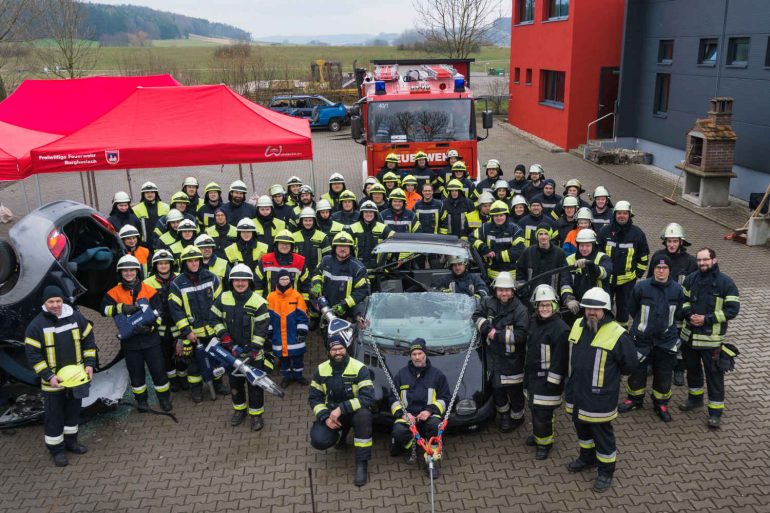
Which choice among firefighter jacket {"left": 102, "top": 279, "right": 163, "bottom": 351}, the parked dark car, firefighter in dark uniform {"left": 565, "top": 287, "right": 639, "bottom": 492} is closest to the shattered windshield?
the parked dark car

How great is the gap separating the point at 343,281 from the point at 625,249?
11.9 feet

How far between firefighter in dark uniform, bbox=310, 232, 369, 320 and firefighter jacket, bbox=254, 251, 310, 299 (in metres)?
0.28

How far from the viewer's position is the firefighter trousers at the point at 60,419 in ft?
20.6

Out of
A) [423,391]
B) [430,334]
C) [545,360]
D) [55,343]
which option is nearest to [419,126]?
[430,334]

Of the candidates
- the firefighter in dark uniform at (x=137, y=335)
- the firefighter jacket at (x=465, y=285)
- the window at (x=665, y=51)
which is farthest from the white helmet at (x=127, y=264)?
the window at (x=665, y=51)

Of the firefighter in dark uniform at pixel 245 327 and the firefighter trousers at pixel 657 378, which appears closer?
the firefighter trousers at pixel 657 378

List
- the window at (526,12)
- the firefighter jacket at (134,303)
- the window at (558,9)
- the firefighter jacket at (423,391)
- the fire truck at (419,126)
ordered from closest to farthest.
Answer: the firefighter jacket at (423,391) → the firefighter jacket at (134,303) → the fire truck at (419,126) → the window at (558,9) → the window at (526,12)

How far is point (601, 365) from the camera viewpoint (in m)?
5.50

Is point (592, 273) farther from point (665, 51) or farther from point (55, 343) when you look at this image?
point (665, 51)

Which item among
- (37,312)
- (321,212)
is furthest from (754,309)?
(37,312)

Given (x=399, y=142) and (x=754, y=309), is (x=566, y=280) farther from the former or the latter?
(x=399, y=142)

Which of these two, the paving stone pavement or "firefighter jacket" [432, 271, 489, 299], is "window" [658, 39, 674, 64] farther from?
"firefighter jacket" [432, 271, 489, 299]

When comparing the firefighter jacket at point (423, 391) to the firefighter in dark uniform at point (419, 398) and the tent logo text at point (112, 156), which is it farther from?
the tent logo text at point (112, 156)

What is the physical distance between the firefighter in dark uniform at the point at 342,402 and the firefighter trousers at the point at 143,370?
207 cm
